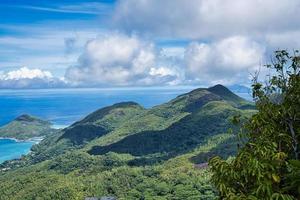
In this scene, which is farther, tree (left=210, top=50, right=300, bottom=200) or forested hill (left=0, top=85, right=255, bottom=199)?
forested hill (left=0, top=85, right=255, bottom=199)

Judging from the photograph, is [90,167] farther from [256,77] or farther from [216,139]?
[256,77]

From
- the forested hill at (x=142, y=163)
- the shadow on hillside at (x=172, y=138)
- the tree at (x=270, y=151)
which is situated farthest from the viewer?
the shadow on hillside at (x=172, y=138)

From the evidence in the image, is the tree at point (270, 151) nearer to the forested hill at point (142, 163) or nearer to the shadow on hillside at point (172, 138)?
the forested hill at point (142, 163)

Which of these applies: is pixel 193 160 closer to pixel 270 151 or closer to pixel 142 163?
pixel 142 163

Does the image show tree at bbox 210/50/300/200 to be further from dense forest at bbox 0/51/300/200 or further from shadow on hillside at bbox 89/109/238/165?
shadow on hillside at bbox 89/109/238/165

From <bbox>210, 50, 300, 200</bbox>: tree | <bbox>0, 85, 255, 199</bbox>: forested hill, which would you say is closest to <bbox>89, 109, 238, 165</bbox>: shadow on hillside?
<bbox>0, 85, 255, 199</bbox>: forested hill

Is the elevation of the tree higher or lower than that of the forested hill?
higher

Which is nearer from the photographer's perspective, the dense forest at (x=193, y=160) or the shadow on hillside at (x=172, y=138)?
the dense forest at (x=193, y=160)

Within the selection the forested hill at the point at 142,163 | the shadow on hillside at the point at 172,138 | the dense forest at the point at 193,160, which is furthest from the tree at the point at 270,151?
the shadow on hillside at the point at 172,138

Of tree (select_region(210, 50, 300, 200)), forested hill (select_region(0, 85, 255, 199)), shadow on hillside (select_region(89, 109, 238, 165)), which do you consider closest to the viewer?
tree (select_region(210, 50, 300, 200))
